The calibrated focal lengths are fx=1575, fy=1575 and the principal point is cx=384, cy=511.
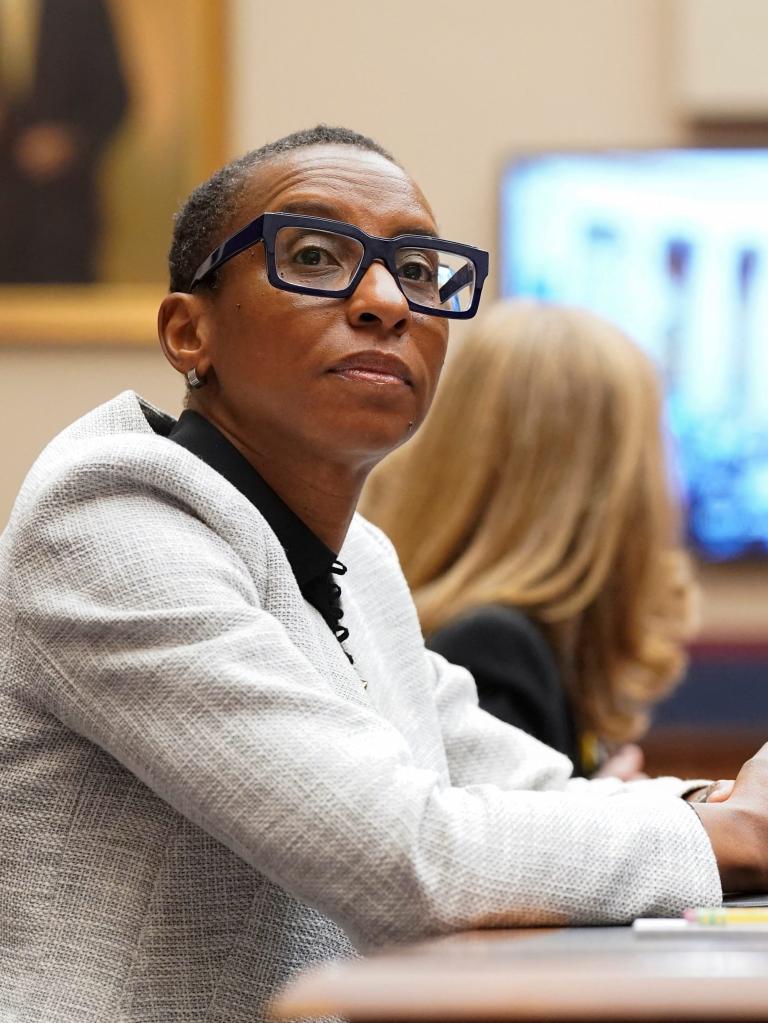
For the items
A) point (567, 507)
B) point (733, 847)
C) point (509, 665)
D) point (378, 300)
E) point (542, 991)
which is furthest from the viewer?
point (567, 507)

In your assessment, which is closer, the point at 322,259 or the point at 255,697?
the point at 255,697

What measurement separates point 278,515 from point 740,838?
518 mm

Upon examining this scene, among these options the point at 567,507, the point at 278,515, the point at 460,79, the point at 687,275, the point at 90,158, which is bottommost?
the point at 687,275

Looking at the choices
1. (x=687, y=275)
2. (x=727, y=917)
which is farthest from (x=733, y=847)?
(x=687, y=275)

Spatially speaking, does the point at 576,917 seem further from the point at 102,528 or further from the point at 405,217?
the point at 405,217

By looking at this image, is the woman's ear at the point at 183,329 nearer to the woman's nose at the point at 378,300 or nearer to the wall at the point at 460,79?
the woman's nose at the point at 378,300

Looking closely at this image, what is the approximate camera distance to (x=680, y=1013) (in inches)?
26.8

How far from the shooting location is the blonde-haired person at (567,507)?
8.02 ft

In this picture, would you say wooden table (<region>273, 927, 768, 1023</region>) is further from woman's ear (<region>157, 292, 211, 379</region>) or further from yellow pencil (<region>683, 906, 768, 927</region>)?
woman's ear (<region>157, 292, 211, 379</region>)

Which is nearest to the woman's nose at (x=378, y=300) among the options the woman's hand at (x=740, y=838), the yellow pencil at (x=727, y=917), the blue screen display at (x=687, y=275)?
the woman's hand at (x=740, y=838)

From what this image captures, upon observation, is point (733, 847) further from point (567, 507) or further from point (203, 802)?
point (567, 507)

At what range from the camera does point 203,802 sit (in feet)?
3.76

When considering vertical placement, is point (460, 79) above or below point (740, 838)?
below

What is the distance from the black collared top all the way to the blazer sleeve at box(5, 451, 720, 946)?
7.1 inches
